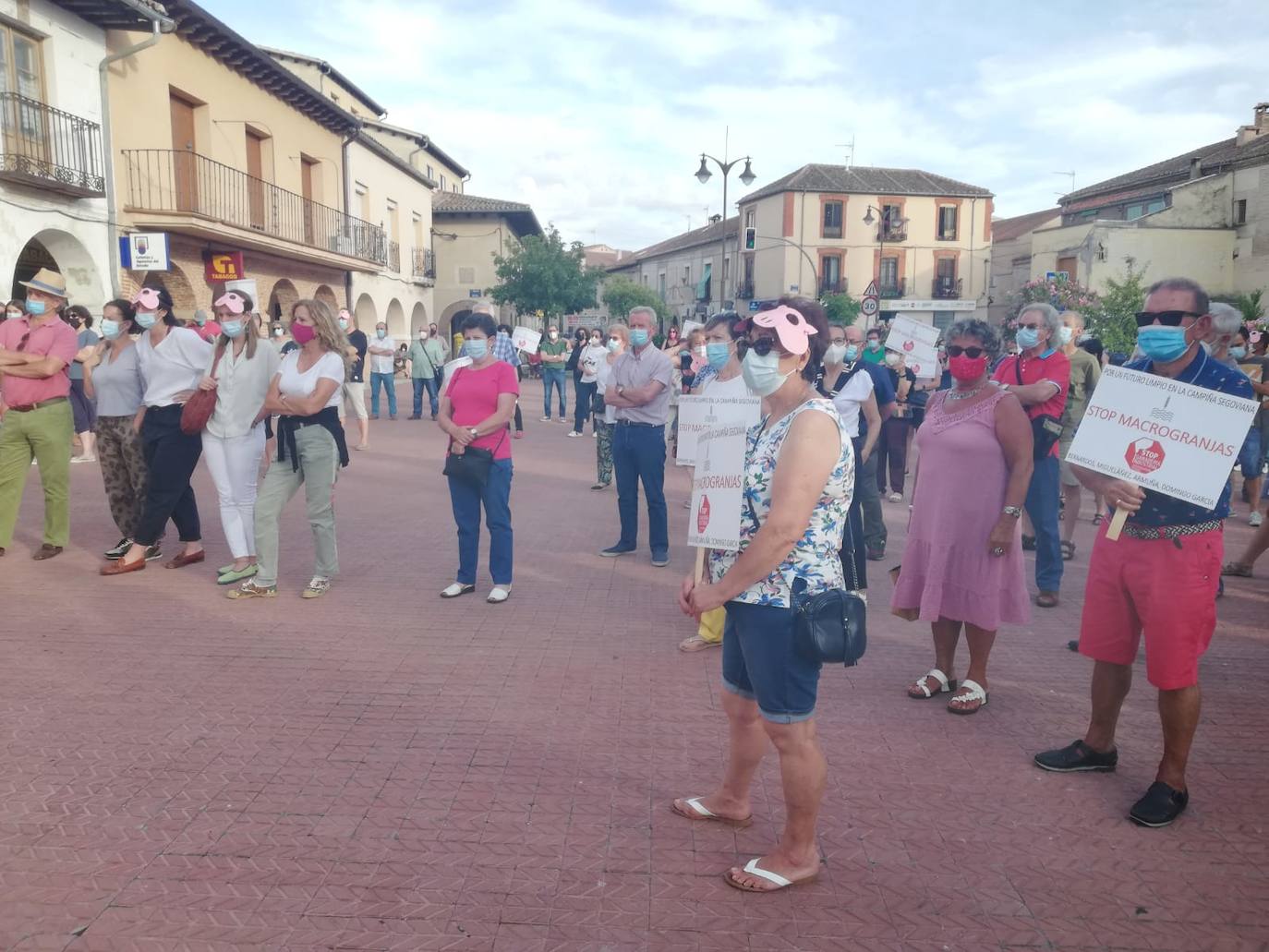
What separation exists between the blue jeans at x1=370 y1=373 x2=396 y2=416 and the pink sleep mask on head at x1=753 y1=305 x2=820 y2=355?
57.7ft

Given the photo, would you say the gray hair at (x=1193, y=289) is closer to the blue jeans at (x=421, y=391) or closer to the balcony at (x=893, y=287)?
the blue jeans at (x=421, y=391)

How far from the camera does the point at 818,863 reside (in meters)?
3.30

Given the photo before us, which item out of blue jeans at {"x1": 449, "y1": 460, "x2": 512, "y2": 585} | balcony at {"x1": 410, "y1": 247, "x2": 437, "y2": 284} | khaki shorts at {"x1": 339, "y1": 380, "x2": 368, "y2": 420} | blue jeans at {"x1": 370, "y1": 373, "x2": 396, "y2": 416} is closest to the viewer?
blue jeans at {"x1": 449, "y1": 460, "x2": 512, "y2": 585}

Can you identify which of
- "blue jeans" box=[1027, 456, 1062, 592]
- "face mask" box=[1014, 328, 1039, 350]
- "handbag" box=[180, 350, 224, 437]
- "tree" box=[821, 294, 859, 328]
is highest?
"tree" box=[821, 294, 859, 328]

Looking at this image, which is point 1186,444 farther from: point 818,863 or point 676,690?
point 676,690

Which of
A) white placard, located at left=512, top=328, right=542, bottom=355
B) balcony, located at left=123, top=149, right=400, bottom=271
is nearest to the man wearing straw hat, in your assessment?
white placard, located at left=512, top=328, right=542, bottom=355

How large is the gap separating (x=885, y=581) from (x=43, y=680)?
18.6 ft

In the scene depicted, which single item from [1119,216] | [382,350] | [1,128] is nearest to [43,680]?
[1,128]

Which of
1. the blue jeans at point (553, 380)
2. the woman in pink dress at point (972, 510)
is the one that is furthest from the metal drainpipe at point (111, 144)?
the woman in pink dress at point (972, 510)

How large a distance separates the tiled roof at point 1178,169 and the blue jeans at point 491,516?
40.8 m

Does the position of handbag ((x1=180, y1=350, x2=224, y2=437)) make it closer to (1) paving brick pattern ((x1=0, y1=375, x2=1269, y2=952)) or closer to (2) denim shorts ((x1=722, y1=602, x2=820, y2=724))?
(1) paving brick pattern ((x1=0, y1=375, x2=1269, y2=952))

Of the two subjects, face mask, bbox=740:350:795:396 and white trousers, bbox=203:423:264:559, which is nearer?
face mask, bbox=740:350:795:396

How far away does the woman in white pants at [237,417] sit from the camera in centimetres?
681

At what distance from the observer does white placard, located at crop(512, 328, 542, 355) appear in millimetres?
16500
